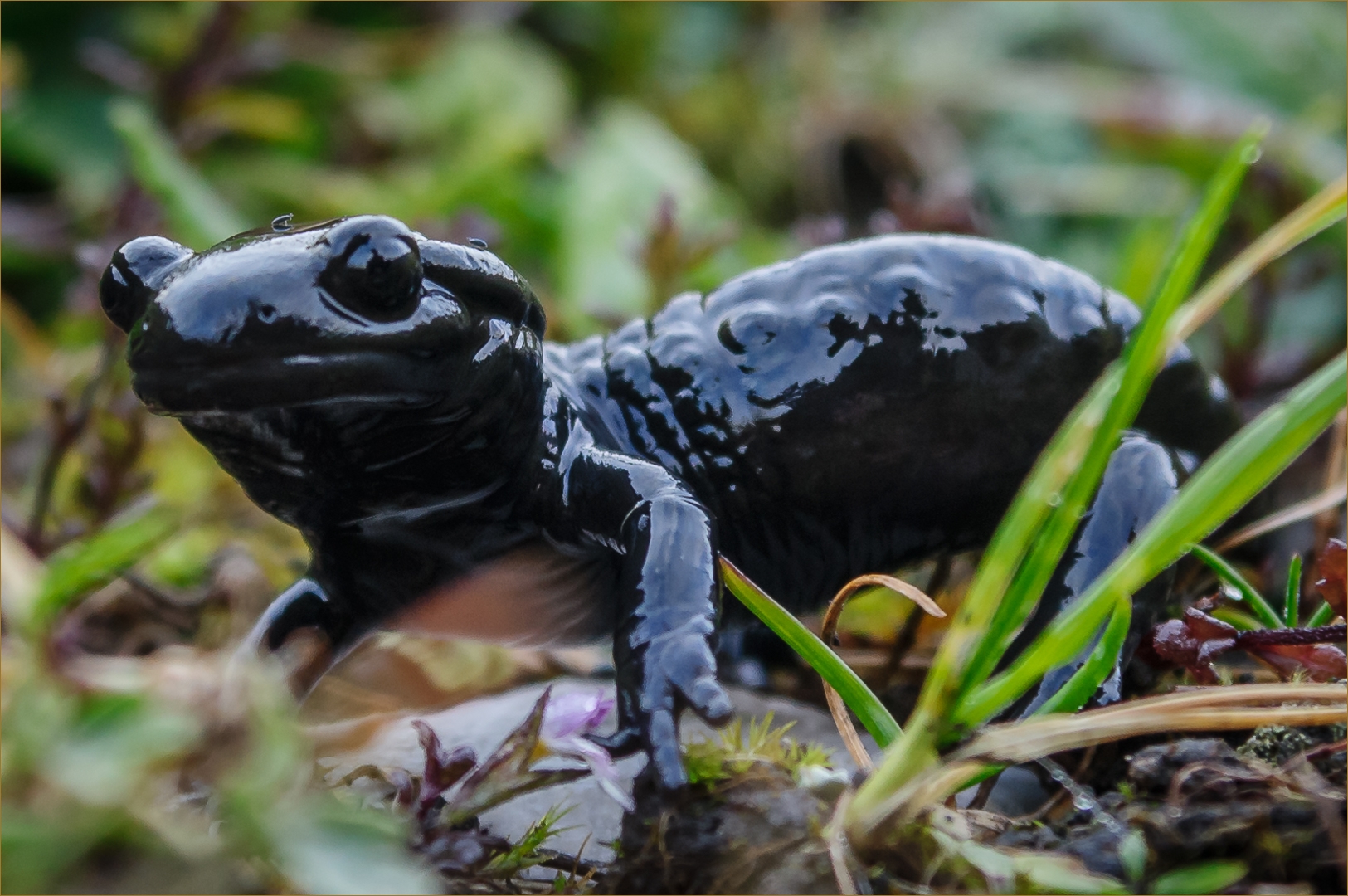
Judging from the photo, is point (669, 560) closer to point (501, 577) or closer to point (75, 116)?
point (501, 577)

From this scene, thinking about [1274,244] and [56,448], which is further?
[56,448]

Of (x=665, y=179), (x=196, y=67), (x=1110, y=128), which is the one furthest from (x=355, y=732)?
(x=1110, y=128)

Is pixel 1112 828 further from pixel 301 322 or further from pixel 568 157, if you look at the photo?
pixel 568 157

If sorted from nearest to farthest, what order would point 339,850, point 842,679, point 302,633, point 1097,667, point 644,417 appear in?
point 339,850 < point 1097,667 < point 842,679 < point 302,633 < point 644,417

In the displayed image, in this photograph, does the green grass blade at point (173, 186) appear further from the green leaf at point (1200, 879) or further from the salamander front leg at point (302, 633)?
the green leaf at point (1200, 879)

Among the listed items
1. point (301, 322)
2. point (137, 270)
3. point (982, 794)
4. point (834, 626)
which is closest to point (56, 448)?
point (137, 270)

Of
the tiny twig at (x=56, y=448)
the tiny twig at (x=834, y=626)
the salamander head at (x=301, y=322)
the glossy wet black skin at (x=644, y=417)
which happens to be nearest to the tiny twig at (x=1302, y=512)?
the glossy wet black skin at (x=644, y=417)
